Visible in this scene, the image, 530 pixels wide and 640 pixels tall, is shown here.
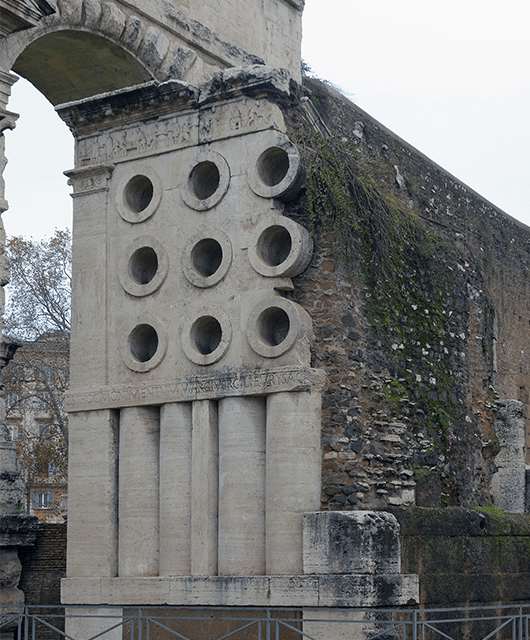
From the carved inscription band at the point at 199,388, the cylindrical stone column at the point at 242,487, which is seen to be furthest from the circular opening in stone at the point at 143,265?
the cylindrical stone column at the point at 242,487

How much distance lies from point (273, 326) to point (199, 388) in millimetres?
1045

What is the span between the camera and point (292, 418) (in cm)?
1115

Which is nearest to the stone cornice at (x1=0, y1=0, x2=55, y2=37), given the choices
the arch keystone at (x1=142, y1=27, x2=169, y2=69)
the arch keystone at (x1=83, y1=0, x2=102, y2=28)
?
the arch keystone at (x1=83, y1=0, x2=102, y2=28)

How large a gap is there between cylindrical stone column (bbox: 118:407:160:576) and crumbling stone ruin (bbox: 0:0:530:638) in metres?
0.02

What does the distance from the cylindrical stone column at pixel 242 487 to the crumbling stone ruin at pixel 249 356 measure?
2 cm

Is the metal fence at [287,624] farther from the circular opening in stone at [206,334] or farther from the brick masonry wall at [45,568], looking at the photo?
the circular opening in stone at [206,334]

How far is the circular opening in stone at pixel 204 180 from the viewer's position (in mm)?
12414

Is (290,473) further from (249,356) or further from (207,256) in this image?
(207,256)

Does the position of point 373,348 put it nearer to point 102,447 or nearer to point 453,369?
point 453,369

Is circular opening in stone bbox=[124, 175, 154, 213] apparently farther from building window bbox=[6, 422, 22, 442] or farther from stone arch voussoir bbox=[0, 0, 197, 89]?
building window bbox=[6, 422, 22, 442]

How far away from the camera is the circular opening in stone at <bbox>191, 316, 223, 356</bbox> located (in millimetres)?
12078

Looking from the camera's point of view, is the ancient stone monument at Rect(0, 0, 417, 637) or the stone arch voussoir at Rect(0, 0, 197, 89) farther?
the stone arch voussoir at Rect(0, 0, 197, 89)

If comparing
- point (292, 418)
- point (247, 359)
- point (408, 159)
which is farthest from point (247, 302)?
point (408, 159)

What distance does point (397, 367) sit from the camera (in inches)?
472
